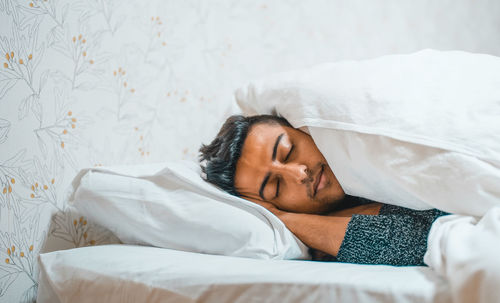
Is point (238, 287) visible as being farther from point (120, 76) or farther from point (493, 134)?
point (120, 76)

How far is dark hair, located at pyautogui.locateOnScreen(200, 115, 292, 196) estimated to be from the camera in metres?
1.01

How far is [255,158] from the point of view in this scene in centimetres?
102

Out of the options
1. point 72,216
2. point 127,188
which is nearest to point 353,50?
point 127,188

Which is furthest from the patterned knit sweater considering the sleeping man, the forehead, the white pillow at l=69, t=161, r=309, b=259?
the forehead

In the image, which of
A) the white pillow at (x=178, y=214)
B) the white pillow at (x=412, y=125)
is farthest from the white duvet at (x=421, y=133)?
the white pillow at (x=178, y=214)

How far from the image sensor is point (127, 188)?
90 centimetres

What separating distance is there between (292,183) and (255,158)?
0.12 metres

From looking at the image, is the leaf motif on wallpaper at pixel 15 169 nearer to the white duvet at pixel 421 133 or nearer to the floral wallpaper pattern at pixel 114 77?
the floral wallpaper pattern at pixel 114 77

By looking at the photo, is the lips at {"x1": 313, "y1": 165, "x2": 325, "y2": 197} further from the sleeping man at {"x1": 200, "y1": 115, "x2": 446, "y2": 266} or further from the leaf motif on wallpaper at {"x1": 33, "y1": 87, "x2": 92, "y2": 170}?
the leaf motif on wallpaper at {"x1": 33, "y1": 87, "x2": 92, "y2": 170}

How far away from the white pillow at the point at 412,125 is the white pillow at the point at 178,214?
23 cm

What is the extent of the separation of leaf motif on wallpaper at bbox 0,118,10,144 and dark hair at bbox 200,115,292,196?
1.55 ft

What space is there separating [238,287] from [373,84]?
0.54m

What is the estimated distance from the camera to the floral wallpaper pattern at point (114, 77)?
86cm

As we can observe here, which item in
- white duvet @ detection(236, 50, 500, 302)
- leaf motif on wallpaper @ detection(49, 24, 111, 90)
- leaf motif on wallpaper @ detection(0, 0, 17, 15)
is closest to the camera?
white duvet @ detection(236, 50, 500, 302)
